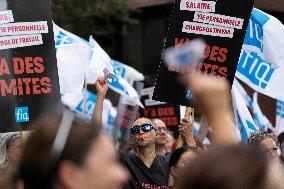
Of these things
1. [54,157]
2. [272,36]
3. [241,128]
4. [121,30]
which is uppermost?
[54,157]

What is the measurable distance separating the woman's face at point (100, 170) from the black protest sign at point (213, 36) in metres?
3.37

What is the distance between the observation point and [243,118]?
7133 mm

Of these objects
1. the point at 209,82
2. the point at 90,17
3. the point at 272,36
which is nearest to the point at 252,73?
the point at 272,36

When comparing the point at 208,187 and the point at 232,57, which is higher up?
the point at 208,187

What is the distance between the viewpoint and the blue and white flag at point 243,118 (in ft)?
23.3

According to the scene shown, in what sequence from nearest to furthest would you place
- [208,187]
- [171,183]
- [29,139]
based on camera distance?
[208,187]
[29,139]
[171,183]

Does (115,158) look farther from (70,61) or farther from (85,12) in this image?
(85,12)

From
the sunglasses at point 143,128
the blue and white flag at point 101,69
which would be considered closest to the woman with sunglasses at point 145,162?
the sunglasses at point 143,128

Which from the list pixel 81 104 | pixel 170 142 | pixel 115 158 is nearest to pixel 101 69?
pixel 170 142

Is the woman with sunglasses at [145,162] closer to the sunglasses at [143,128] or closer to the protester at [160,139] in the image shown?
the sunglasses at [143,128]

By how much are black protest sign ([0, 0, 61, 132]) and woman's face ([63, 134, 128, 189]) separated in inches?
123

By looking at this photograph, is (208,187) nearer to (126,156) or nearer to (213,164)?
(213,164)

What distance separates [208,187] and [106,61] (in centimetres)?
604

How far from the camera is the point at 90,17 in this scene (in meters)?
16.8
